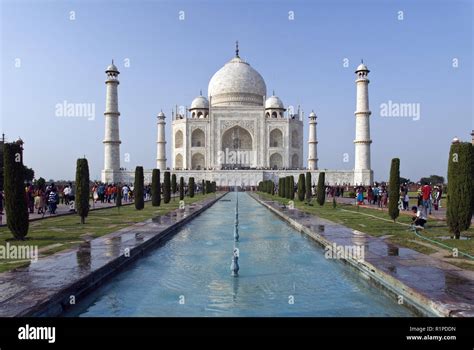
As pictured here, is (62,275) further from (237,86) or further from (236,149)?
(237,86)

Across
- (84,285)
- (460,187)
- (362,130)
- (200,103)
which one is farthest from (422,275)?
(200,103)

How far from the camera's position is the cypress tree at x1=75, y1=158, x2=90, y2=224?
8.82m

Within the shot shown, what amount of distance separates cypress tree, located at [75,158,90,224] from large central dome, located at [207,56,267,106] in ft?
108

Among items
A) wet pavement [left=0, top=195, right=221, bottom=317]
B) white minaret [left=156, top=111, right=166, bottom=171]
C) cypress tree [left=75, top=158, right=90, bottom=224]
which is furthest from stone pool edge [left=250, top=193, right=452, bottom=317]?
white minaret [left=156, top=111, right=166, bottom=171]

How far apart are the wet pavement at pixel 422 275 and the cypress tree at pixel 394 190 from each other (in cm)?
292

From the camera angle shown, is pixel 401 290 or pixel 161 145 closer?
pixel 401 290

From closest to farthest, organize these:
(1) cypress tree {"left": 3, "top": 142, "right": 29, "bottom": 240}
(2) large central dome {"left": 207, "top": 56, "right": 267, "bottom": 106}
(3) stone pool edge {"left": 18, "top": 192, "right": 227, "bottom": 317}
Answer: (3) stone pool edge {"left": 18, "top": 192, "right": 227, "bottom": 317} → (1) cypress tree {"left": 3, "top": 142, "right": 29, "bottom": 240} → (2) large central dome {"left": 207, "top": 56, "right": 267, "bottom": 106}

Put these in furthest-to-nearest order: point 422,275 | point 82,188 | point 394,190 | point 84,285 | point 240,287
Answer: point 82,188 < point 394,190 < point 240,287 < point 422,275 < point 84,285

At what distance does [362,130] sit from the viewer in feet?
101

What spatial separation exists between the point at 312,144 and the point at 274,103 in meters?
5.70

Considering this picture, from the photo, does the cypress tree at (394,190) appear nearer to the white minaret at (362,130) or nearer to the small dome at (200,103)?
the white minaret at (362,130)

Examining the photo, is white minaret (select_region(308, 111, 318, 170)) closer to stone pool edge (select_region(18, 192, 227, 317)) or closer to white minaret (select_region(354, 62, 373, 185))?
white minaret (select_region(354, 62, 373, 185))

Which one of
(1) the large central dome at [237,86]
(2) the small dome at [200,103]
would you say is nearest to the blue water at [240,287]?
(1) the large central dome at [237,86]
